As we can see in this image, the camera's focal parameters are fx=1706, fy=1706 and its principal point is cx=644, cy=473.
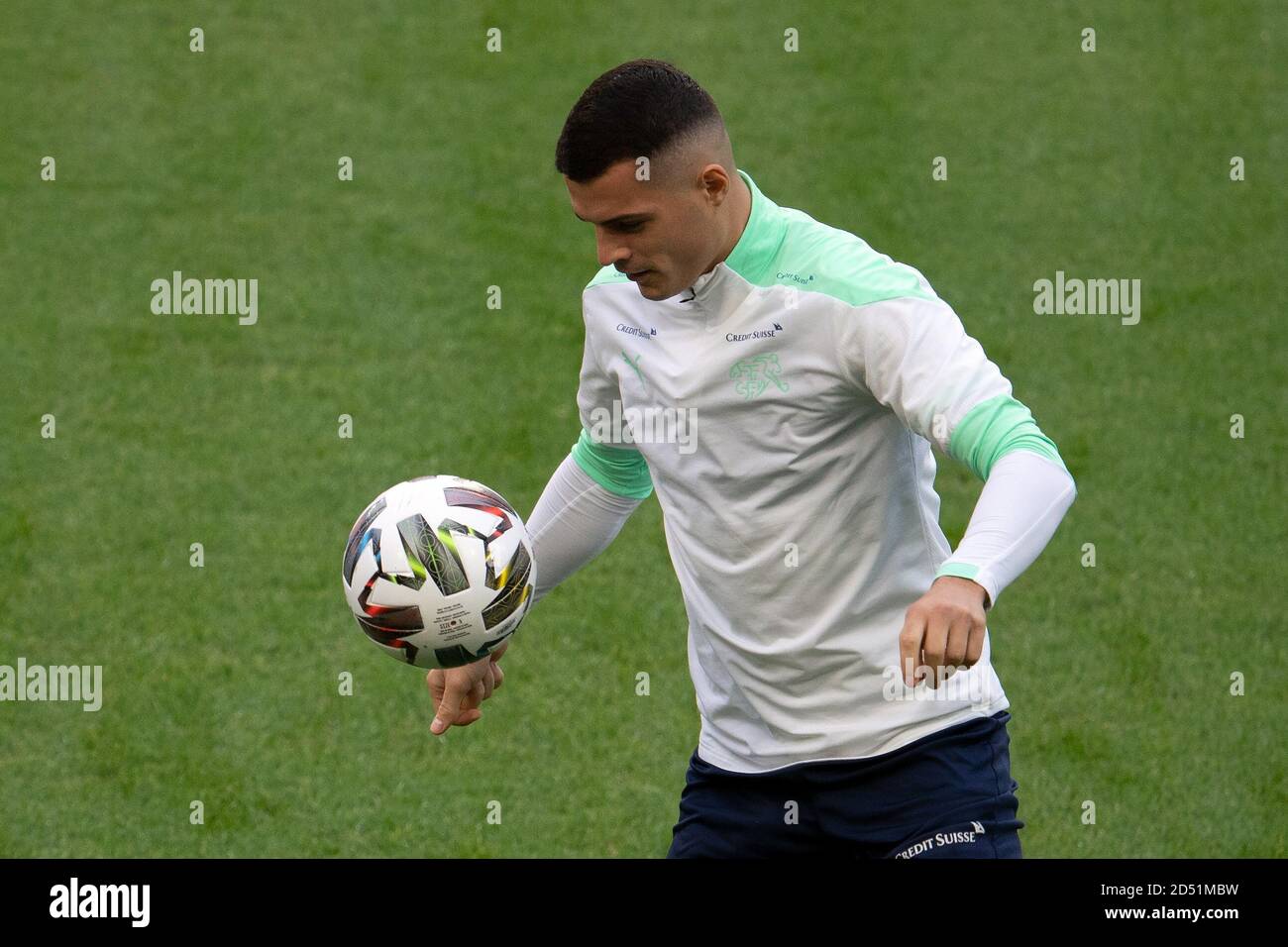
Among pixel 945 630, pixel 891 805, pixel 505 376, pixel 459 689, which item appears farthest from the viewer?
pixel 505 376

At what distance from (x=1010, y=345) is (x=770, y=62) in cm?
413

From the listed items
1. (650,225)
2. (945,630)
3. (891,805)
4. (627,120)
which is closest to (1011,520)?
(945,630)

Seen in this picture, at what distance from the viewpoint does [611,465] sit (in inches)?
201

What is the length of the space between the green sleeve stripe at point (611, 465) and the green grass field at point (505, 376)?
275cm

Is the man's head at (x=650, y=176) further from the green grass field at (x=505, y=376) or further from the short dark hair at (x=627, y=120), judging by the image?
the green grass field at (x=505, y=376)

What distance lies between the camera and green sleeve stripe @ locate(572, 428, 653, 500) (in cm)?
509

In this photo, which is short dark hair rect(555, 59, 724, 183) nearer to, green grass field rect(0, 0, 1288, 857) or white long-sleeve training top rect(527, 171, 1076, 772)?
white long-sleeve training top rect(527, 171, 1076, 772)

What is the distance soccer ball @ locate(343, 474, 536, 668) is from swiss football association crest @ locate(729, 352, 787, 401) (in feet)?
2.53

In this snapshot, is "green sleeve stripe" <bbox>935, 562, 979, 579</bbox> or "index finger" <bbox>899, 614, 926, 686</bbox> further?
"green sleeve stripe" <bbox>935, 562, 979, 579</bbox>

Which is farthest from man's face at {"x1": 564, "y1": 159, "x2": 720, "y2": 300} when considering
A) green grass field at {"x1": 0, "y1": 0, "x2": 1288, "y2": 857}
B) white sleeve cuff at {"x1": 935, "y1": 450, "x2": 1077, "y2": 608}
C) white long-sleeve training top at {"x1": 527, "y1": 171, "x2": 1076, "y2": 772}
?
green grass field at {"x1": 0, "y1": 0, "x2": 1288, "y2": 857}

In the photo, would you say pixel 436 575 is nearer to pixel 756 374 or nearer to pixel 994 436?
pixel 756 374

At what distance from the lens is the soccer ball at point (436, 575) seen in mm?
4449

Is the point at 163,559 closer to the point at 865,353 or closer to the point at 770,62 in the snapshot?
the point at 865,353

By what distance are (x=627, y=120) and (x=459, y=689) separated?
1700mm
